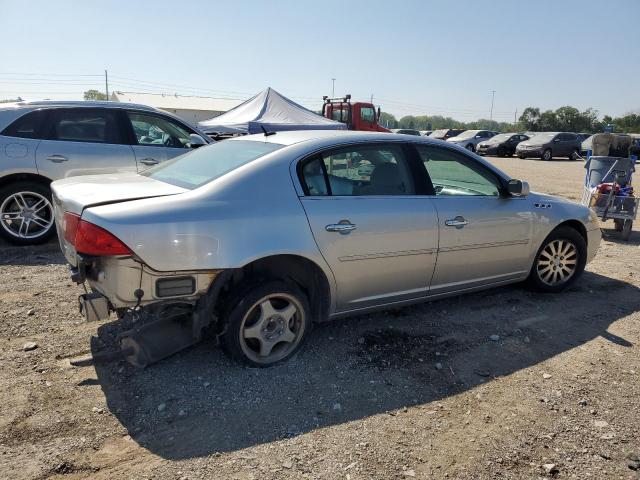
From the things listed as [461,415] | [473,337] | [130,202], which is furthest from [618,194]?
[130,202]

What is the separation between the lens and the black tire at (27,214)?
603 centimetres

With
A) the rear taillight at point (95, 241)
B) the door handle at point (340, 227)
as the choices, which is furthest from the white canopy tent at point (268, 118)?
the rear taillight at point (95, 241)

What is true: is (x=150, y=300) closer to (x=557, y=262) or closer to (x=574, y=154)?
(x=557, y=262)

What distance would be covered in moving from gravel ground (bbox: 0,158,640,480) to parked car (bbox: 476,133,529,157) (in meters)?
26.4

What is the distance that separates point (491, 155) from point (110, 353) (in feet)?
95.5

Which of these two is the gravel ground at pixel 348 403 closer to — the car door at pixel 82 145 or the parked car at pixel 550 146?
the car door at pixel 82 145

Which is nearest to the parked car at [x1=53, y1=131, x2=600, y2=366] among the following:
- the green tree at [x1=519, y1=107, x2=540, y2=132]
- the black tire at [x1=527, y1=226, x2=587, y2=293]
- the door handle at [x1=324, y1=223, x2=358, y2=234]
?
the door handle at [x1=324, y1=223, x2=358, y2=234]

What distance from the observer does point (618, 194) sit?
26.1 feet

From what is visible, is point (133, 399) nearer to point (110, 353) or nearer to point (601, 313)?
point (110, 353)

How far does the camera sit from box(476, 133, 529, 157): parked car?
29.1 metres

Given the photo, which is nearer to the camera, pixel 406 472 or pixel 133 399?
pixel 406 472

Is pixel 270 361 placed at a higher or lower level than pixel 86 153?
lower

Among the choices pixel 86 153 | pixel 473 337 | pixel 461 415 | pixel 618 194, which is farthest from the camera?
pixel 618 194

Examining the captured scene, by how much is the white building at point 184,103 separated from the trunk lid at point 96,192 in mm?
39807
